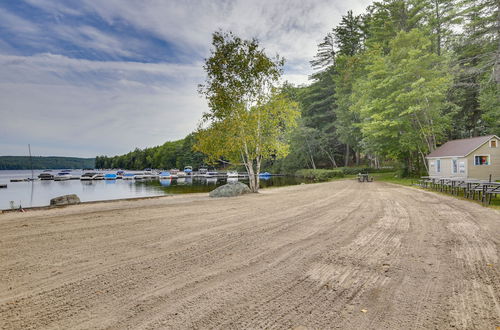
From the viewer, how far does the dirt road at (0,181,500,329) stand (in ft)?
9.02

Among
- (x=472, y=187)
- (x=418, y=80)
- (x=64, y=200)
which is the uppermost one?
(x=418, y=80)

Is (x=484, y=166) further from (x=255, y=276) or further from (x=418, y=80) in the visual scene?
(x=255, y=276)

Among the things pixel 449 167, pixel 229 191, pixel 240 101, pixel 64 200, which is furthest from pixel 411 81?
pixel 64 200

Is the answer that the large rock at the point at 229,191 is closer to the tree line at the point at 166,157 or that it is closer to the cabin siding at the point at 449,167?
the cabin siding at the point at 449,167

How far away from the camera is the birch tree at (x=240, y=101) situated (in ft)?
57.2

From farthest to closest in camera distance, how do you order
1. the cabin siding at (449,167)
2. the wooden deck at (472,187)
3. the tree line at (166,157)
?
the tree line at (166,157) < the cabin siding at (449,167) < the wooden deck at (472,187)

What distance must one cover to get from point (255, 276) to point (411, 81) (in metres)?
28.2

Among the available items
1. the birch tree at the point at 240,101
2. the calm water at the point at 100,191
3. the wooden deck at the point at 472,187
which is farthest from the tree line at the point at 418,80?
the calm water at the point at 100,191

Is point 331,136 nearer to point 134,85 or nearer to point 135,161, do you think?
point 134,85

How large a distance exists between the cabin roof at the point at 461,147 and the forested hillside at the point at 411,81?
200 cm

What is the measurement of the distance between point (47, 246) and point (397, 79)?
1099 inches

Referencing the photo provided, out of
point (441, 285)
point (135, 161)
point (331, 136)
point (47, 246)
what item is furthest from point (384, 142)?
point (135, 161)

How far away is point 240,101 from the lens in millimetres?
18062

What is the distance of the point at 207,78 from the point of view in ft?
58.7
